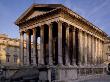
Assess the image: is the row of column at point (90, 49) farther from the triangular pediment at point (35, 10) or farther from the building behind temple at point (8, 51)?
the building behind temple at point (8, 51)

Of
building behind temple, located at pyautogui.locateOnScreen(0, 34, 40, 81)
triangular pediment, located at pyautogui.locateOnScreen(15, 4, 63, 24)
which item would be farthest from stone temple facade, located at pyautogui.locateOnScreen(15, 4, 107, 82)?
building behind temple, located at pyautogui.locateOnScreen(0, 34, 40, 81)

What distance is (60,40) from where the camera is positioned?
34.5 metres

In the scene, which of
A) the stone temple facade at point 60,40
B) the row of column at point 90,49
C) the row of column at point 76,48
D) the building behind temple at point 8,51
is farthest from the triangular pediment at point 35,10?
the building behind temple at point 8,51

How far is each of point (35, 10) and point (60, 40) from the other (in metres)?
9.04

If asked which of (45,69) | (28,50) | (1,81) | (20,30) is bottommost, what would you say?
(1,81)

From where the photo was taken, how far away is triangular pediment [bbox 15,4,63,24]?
36856 mm

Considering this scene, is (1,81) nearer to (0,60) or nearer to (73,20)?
(73,20)

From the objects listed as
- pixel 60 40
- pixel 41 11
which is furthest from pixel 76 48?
pixel 41 11

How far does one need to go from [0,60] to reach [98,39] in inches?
1186

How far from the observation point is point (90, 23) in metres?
45.1

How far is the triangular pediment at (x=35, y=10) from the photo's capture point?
36.9 metres

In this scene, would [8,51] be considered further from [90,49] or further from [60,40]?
[60,40]

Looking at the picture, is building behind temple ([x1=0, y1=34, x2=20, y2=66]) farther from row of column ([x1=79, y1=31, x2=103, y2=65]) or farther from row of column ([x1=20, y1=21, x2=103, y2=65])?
row of column ([x1=79, y1=31, x2=103, y2=65])

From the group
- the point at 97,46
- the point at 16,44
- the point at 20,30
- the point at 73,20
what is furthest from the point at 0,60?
the point at 73,20
